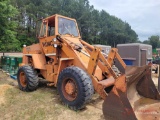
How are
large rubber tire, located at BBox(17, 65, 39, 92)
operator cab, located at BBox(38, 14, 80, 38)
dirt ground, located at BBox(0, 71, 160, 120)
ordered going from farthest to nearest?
large rubber tire, located at BBox(17, 65, 39, 92) < operator cab, located at BBox(38, 14, 80, 38) < dirt ground, located at BBox(0, 71, 160, 120)

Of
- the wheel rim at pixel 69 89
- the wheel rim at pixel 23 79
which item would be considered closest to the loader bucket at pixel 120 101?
the wheel rim at pixel 69 89

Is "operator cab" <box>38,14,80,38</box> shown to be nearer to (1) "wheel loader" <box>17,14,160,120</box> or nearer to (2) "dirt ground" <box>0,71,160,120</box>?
(1) "wheel loader" <box>17,14,160,120</box>

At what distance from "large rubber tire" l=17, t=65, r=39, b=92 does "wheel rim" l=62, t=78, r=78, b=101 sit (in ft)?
5.49

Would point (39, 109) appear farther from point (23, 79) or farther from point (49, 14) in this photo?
point (49, 14)

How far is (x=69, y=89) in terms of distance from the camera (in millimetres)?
4934

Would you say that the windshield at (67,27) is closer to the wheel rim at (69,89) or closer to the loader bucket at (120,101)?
the wheel rim at (69,89)

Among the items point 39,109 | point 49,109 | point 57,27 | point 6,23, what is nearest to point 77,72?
point 49,109

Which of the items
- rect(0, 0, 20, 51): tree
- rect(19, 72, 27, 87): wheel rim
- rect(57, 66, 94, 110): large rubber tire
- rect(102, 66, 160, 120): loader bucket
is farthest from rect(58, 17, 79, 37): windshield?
rect(0, 0, 20, 51): tree

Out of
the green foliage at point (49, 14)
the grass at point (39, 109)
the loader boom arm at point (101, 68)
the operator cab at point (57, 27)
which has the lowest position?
the grass at point (39, 109)

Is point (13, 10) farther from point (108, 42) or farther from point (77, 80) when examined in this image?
point (108, 42)

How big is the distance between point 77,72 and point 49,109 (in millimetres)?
1185

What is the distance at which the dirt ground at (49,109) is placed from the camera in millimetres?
3973

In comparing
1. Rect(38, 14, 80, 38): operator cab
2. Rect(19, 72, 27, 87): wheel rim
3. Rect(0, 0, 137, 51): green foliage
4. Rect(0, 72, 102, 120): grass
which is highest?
Rect(0, 0, 137, 51): green foliage

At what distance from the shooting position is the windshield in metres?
6.31
